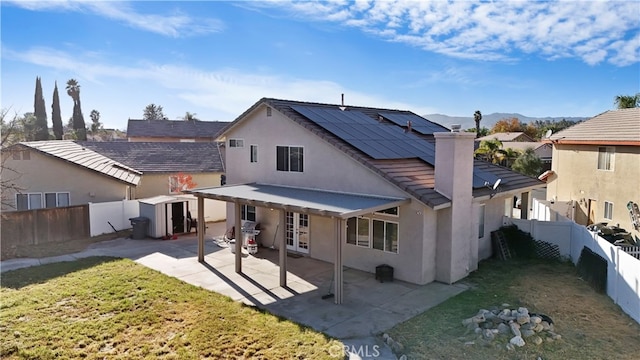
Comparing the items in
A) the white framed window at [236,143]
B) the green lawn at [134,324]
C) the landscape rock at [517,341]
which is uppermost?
the white framed window at [236,143]

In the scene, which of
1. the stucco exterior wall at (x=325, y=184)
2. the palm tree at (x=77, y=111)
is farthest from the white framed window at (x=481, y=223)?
the palm tree at (x=77, y=111)

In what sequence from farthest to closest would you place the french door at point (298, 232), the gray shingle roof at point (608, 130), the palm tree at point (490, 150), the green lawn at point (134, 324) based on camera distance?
the palm tree at point (490, 150) → the gray shingle roof at point (608, 130) → the french door at point (298, 232) → the green lawn at point (134, 324)

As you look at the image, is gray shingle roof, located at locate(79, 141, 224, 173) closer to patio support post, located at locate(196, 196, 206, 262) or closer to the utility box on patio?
patio support post, located at locate(196, 196, 206, 262)

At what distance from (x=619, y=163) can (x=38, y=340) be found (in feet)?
82.8

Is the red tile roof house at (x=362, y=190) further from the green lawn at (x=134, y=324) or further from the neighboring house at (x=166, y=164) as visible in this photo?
the neighboring house at (x=166, y=164)

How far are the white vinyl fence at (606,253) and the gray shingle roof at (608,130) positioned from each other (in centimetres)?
807

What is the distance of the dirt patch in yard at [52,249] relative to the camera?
16.7 m

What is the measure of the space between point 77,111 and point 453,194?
7305 centimetres

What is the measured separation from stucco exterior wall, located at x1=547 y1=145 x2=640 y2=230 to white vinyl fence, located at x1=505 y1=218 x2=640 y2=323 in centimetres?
733

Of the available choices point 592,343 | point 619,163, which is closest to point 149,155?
point 592,343

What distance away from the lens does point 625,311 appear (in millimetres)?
11344

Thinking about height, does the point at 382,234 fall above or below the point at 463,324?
above

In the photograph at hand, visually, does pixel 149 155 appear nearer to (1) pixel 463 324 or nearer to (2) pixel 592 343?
(1) pixel 463 324

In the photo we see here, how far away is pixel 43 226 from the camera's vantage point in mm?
18438
